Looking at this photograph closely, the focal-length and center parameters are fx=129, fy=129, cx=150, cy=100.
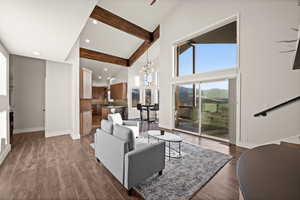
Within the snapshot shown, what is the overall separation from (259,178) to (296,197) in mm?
145

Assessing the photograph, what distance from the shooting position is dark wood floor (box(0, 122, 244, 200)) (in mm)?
1762

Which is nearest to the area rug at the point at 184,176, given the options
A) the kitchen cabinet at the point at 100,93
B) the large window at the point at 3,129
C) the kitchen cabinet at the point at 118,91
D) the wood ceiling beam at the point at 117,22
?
the large window at the point at 3,129

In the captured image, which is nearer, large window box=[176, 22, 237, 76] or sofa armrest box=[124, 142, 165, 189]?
sofa armrest box=[124, 142, 165, 189]

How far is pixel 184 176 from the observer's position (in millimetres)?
2131

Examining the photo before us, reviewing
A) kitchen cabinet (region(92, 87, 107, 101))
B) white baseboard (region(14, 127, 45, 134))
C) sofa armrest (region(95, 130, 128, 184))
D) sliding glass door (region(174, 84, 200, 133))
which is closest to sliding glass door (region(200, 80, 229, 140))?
sliding glass door (region(174, 84, 200, 133))

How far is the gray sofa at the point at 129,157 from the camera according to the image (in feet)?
5.63

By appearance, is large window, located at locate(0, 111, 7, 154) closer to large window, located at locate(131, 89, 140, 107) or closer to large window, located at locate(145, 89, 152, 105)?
large window, located at locate(131, 89, 140, 107)

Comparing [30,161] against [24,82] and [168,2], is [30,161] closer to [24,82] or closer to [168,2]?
[24,82]

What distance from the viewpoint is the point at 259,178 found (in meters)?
0.72

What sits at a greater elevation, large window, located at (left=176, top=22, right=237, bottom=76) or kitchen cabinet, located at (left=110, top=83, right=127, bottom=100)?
large window, located at (left=176, top=22, right=237, bottom=76)

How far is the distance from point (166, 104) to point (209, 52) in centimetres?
256

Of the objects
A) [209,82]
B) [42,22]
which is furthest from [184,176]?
[42,22]

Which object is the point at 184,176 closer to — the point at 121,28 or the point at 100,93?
the point at 121,28

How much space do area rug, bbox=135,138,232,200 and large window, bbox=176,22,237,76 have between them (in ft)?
8.98
